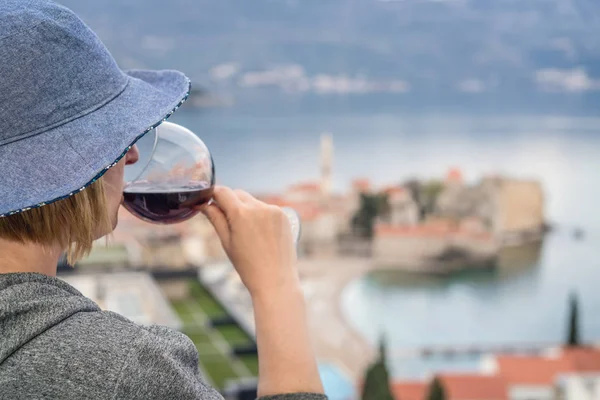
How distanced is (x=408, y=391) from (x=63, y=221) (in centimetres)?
1020

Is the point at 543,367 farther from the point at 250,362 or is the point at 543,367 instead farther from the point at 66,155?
the point at 66,155

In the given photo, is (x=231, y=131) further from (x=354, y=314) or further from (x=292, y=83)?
(x=354, y=314)

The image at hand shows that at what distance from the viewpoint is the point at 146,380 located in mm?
266

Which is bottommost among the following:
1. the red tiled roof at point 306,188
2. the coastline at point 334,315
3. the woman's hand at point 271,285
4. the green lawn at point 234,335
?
the coastline at point 334,315

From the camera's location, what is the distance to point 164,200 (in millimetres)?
438

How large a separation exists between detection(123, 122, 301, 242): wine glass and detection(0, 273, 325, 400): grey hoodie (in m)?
0.15

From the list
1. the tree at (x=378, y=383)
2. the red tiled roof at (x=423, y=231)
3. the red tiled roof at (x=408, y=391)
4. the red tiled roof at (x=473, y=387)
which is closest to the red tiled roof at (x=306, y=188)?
the red tiled roof at (x=423, y=231)

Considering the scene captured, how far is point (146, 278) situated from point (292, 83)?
4211cm

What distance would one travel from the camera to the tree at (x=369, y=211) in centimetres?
2361

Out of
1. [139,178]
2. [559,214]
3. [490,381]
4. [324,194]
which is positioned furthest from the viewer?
[559,214]

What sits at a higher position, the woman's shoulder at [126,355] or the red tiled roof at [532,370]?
the woman's shoulder at [126,355]

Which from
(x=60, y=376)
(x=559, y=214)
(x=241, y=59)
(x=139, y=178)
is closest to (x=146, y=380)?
(x=60, y=376)

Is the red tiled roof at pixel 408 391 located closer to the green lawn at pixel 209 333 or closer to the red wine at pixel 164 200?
the green lawn at pixel 209 333

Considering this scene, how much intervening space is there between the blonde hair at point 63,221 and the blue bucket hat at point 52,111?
0.02 meters
